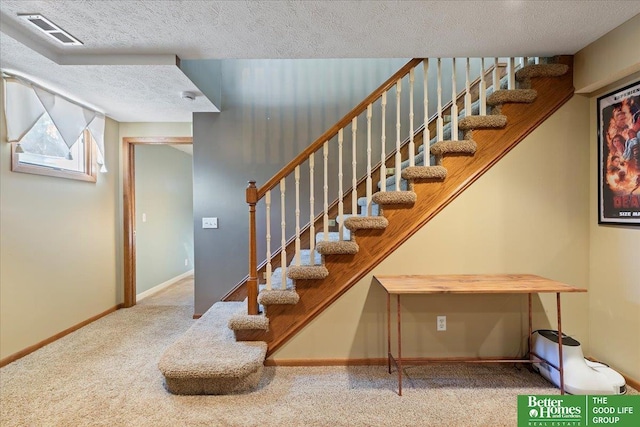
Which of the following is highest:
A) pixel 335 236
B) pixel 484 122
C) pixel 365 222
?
pixel 484 122

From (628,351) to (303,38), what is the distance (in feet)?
9.67

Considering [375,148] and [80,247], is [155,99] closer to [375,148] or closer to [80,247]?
[80,247]

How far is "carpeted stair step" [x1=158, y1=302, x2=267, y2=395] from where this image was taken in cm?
200

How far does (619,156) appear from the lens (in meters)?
2.19

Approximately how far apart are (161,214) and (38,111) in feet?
8.34

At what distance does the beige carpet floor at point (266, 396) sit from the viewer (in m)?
1.82

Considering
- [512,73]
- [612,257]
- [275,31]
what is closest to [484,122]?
[512,73]

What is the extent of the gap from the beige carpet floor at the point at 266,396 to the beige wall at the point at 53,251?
0.36m

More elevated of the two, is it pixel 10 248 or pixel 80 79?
pixel 80 79

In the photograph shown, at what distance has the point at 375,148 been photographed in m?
3.33

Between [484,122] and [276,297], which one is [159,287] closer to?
[276,297]

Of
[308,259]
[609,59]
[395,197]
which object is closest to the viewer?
[609,59]

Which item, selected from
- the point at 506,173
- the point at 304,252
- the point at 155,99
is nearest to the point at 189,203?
the point at 155,99

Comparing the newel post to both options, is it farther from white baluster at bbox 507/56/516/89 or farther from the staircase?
white baluster at bbox 507/56/516/89
